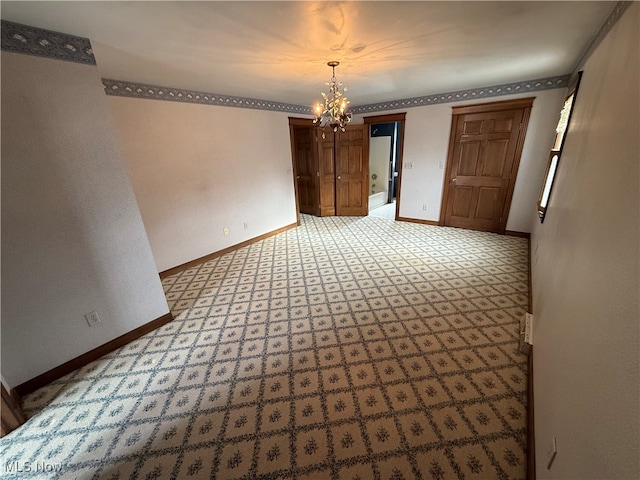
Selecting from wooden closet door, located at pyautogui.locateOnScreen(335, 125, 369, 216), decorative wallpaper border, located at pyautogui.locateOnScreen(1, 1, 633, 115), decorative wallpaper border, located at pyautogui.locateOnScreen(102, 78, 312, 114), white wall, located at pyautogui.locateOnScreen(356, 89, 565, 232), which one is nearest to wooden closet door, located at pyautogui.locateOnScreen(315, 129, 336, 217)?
wooden closet door, located at pyautogui.locateOnScreen(335, 125, 369, 216)

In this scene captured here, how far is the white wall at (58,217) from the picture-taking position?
161cm

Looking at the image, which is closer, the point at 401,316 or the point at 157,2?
the point at 157,2

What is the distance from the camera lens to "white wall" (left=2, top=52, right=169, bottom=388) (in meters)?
1.61

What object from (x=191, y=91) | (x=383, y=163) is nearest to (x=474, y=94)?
(x=383, y=163)

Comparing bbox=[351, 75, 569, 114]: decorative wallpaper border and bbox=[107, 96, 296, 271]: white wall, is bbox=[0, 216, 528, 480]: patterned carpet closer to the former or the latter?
bbox=[107, 96, 296, 271]: white wall

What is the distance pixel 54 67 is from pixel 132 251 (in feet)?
4.45

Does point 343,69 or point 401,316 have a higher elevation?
point 343,69

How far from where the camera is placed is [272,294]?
293 centimetres

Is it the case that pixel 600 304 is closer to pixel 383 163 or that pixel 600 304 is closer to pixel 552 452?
pixel 552 452

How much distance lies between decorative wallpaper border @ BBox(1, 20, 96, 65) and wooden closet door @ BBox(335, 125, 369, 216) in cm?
429

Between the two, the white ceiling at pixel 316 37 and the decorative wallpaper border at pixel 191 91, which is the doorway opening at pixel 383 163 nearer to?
the decorative wallpaper border at pixel 191 91

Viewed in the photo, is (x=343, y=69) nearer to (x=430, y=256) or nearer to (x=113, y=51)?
(x=113, y=51)

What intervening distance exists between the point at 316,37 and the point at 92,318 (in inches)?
111

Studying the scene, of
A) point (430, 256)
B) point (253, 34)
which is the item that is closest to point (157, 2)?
point (253, 34)
